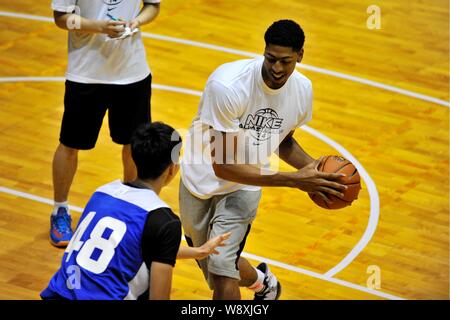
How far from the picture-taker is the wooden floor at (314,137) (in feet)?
22.5

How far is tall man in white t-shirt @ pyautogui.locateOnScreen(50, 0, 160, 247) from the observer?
6.68 meters

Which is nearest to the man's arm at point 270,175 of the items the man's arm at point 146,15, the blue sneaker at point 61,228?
the man's arm at point 146,15

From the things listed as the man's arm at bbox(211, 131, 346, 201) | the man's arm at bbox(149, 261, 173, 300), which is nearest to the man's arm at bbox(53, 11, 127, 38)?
the man's arm at bbox(211, 131, 346, 201)

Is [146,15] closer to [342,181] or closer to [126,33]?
[126,33]

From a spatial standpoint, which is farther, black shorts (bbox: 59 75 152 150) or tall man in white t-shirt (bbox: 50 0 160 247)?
black shorts (bbox: 59 75 152 150)

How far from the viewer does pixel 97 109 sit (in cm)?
684

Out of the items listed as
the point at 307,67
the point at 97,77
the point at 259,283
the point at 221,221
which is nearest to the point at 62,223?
the point at 97,77

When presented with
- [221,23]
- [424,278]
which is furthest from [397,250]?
[221,23]

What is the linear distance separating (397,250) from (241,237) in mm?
1889

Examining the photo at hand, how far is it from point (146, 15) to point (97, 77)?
0.57m

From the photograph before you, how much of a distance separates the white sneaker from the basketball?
1093 millimetres

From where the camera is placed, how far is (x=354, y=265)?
6.96 m

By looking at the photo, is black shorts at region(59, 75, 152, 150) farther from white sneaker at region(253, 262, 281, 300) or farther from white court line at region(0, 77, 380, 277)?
white court line at region(0, 77, 380, 277)

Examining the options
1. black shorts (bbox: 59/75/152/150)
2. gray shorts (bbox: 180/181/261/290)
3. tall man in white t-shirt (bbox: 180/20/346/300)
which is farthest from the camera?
black shorts (bbox: 59/75/152/150)
